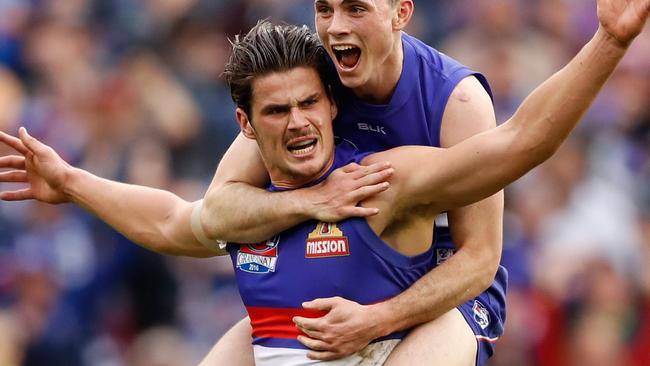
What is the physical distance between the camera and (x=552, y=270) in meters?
10.2

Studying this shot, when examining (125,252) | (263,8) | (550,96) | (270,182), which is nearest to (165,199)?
(270,182)

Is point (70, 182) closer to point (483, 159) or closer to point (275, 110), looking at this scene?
point (275, 110)

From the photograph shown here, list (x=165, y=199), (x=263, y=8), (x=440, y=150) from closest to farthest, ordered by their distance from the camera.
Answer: (x=440, y=150)
(x=165, y=199)
(x=263, y=8)

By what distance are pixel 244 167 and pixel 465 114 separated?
97 centimetres

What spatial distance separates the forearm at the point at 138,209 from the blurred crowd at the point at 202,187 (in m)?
3.36

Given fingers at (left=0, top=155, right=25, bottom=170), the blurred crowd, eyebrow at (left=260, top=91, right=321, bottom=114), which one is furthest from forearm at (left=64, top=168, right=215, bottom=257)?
the blurred crowd

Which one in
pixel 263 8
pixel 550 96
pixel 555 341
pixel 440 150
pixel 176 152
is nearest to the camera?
pixel 550 96

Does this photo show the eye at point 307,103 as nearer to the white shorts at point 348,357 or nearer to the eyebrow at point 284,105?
the eyebrow at point 284,105

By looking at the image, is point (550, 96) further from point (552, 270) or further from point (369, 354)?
point (552, 270)

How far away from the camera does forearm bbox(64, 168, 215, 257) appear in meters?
6.88

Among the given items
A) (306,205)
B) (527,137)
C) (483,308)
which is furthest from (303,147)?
(483,308)

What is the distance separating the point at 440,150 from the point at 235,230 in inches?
37.2

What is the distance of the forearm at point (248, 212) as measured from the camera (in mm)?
6102

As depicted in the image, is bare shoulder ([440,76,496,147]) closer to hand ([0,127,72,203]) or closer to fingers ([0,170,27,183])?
hand ([0,127,72,203])
